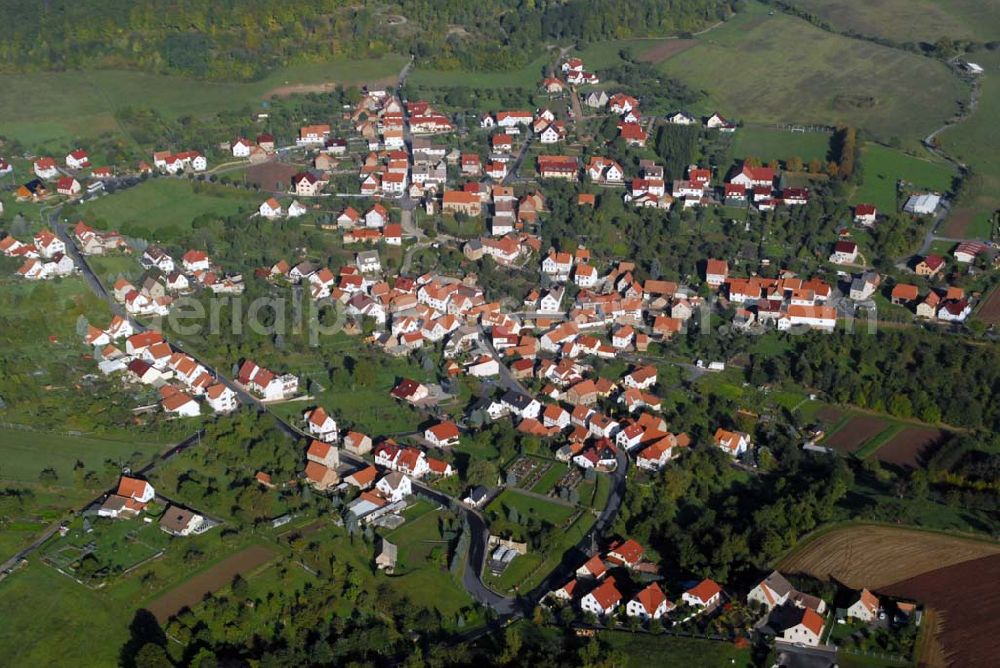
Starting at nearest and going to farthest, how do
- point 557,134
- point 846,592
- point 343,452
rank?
point 846,592
point 343,452
point 557,134

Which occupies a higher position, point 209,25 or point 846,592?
point 209,25

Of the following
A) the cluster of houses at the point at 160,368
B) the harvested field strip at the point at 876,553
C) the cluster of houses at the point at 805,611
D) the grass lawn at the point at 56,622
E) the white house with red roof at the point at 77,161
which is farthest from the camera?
the white house with red roof at the point at 77,161

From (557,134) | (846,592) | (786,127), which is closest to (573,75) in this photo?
(557,134)

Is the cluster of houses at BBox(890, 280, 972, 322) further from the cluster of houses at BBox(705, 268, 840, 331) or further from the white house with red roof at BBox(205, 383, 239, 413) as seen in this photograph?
the white house with red roof at BBox(205, 383, 239, 413)

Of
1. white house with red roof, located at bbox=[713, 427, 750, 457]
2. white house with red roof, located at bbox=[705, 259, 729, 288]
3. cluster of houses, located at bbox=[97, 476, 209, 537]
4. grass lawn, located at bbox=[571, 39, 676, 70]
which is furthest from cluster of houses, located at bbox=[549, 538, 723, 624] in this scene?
grass lawn, located at bbox=[571, 39, 676, 70]

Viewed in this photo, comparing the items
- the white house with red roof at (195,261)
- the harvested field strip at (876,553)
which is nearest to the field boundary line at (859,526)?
the harvested field strip at (876,553)

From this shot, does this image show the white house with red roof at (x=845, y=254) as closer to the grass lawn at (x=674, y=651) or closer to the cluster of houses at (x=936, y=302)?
the cluster of houses at (x=936, y=302)

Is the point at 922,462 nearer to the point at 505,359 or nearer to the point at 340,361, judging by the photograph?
the point at 505,359
